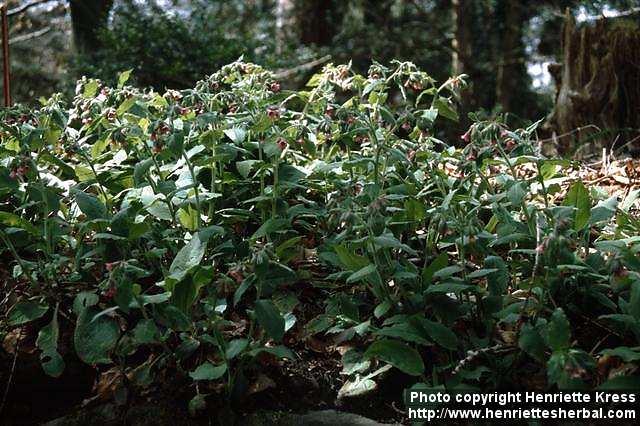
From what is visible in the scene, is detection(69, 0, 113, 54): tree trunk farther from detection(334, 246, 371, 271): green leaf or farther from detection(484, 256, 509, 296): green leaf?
detection(484, 256, 509, 296): green leaf

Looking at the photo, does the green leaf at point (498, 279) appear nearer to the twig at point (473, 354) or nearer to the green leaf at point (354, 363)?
the twig at point (473, 354)

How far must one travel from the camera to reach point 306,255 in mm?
2689

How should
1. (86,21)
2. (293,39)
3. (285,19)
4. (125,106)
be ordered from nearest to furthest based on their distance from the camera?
(125,106) → (86,21) → (293,39) → (285,19)

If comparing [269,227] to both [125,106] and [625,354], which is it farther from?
[625,354]

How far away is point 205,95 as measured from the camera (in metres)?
2.75

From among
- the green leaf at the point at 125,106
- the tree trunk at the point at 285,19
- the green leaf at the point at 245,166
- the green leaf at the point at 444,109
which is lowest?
the green leaf at the point at 245,166

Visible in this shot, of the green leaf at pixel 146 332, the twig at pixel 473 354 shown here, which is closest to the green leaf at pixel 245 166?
the green leaf at pixel 146 332

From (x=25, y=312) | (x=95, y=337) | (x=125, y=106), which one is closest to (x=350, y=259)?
(x=95, y=337)

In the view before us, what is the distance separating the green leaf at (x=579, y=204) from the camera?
7.75 ft

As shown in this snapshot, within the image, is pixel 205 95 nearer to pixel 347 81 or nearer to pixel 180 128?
pixel 180 128

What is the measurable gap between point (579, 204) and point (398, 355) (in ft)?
2.89

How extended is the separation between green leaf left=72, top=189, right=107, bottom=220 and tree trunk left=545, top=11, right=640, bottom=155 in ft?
12.2

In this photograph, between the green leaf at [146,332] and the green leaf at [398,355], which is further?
the green leaf at [146,332]

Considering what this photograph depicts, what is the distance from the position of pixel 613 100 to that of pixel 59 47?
956 centimetres
